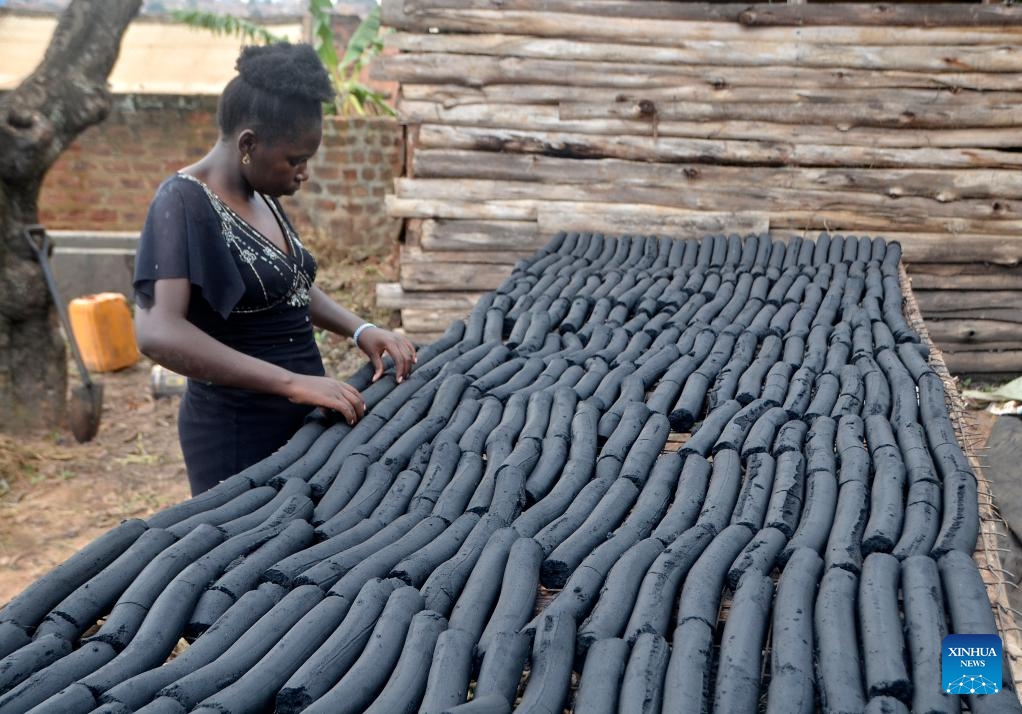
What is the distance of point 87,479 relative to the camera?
7.71 meters

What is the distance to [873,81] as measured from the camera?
24.8 feet

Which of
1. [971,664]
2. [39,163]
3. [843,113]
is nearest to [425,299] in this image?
[39,163]

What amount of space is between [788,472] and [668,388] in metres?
0.90

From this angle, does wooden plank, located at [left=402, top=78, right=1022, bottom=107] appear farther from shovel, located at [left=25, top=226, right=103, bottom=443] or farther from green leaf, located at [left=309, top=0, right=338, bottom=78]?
green leaf, located at [left=309, top=0, right=338, bottom=78]

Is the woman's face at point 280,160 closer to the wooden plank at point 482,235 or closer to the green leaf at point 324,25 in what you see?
the wooden plank at point 482,235

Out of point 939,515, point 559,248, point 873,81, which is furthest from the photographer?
point 873,81

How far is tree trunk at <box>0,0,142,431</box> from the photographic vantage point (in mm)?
7551

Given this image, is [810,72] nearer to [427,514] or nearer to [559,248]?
[559,248]

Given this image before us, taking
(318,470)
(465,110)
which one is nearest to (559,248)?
(465,110)

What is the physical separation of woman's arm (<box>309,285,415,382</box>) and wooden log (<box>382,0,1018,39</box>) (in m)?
4.56

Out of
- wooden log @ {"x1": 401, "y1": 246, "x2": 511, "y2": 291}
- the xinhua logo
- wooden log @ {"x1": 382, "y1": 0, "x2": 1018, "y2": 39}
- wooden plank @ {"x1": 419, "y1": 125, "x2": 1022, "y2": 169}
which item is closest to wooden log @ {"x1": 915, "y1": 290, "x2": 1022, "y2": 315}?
wooden plank @ {"x1": 419, "y1": 125, "x2": 1022, "y2": 169}

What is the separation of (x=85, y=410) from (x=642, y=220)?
5.21 meters

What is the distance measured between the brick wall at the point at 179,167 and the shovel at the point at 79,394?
15.3 ft

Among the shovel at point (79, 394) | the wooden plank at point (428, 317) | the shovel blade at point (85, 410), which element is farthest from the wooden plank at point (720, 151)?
the shovel blade at point (85, 410)
